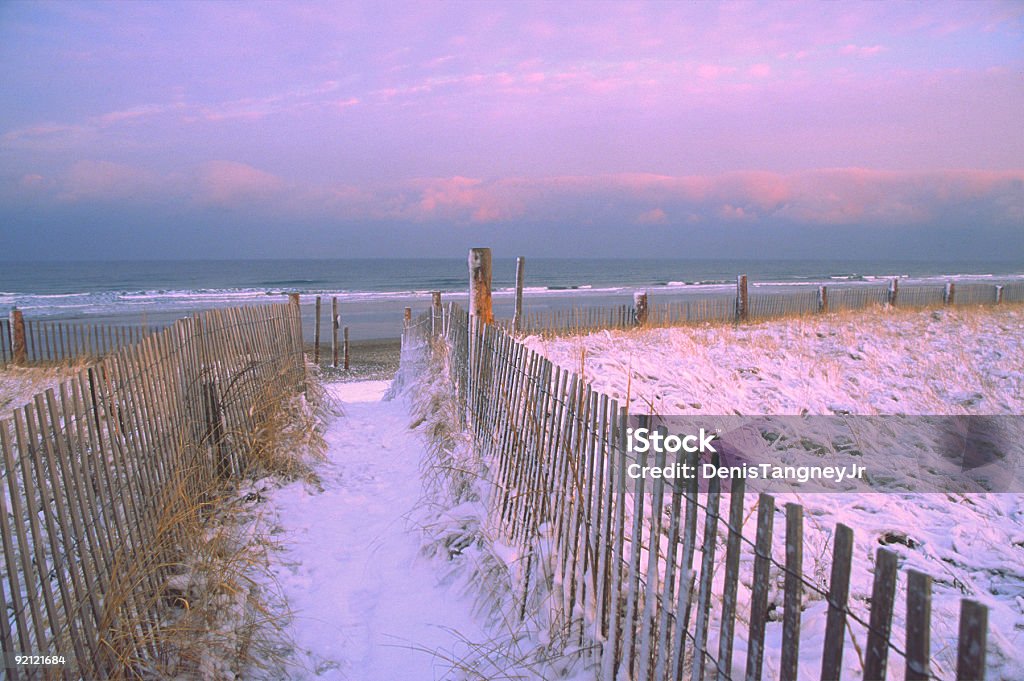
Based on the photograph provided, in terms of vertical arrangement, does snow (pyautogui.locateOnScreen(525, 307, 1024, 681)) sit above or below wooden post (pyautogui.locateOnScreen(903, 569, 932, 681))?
below

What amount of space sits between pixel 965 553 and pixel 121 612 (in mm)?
4933

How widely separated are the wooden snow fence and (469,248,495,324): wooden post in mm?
2710

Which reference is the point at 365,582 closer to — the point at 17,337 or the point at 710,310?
the point at 17,337

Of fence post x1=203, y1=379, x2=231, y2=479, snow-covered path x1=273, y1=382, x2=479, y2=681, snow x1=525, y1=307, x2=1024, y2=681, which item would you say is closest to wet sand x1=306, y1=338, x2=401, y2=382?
snow x1=525, y1=307, x2=1024, y2=681

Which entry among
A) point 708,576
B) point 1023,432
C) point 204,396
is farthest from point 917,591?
point 1023,432

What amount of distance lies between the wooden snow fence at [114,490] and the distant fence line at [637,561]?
190 cm

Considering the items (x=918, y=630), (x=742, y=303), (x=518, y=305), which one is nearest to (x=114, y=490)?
(x=918, y=630)

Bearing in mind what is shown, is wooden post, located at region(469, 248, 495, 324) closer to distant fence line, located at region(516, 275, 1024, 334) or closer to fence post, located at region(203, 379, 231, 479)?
fence post, located at region(203, 379, 231, 479)

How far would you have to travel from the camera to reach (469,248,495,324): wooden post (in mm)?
7201

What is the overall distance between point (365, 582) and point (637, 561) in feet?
7.22

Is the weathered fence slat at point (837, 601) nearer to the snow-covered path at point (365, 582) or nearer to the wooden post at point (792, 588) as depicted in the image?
the wooden post at point (792, 588)

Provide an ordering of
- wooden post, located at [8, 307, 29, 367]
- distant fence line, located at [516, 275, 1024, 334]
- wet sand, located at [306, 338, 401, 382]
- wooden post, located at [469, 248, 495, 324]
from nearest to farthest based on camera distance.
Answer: wooden post, located at [469, 248, 495, 324], wooden post, located at [8, 307, 29, 367], distant fence line, located at [516, 275, 1024, 334], wet sand, located at [306, 338, 401, 382]

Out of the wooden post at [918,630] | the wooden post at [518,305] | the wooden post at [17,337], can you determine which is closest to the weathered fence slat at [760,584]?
the wooden post at [918,630]

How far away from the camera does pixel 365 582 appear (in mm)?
3945
